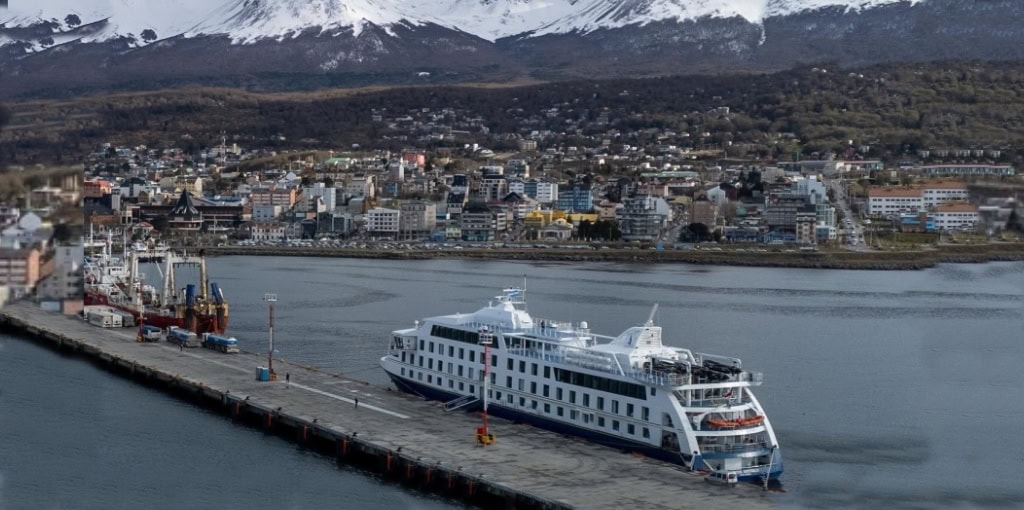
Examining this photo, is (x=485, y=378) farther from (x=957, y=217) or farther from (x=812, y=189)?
(x=812, y=189)

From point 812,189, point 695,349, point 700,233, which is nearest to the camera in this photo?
point 695,349

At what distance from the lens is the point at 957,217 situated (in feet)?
110

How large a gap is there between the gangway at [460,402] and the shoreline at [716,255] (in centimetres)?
2069

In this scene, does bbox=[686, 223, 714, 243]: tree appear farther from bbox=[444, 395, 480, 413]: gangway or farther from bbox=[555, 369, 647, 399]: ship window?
bbox=[555, 369, 647, 399]: ship window

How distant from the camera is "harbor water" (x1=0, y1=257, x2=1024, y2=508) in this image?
397 inches

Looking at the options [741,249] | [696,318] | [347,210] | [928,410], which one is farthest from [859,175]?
[928,410]

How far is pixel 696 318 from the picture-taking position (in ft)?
66.3

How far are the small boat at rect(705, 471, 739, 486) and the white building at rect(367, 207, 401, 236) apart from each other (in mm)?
30153

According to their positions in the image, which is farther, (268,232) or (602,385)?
A: (268,232)

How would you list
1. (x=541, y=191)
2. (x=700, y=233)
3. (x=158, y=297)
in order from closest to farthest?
(x=158, y=297), (x=700, y=233), (x=541, y=191)

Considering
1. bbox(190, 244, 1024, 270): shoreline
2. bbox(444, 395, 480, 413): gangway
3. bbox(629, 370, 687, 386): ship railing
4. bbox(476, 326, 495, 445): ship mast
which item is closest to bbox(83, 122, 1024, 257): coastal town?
bbox(190, 244, 1024, 270): shoreline

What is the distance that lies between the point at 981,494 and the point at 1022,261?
22.9 meters

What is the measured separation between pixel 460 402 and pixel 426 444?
1.39 m

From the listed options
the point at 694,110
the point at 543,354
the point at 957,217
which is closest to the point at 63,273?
the point at 543,354
